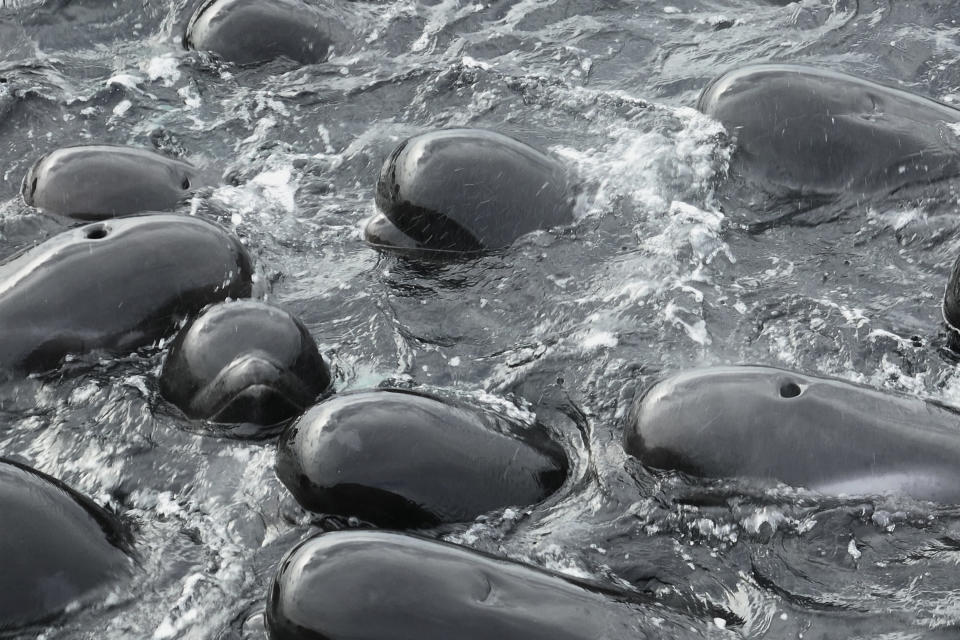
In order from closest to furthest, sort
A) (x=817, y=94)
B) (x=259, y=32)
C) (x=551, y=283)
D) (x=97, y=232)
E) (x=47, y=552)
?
(x=47, y=552) < (x=97, y=232) < (x=551, y=283) < (x=817, y=94) < (x=259, y=32)

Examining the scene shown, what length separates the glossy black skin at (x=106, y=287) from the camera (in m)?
5.61

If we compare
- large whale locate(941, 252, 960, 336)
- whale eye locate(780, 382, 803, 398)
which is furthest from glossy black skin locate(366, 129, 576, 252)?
whale eye locate(780, 382, 803, 398)

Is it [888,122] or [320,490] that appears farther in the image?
[888,122]

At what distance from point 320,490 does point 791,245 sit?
125 inches

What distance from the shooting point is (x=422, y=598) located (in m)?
3.80

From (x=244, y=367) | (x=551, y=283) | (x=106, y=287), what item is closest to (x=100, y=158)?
(x=106, y=287)

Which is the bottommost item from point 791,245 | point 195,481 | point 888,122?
point 195,481

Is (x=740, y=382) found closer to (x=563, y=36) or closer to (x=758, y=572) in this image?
(x=758, y=572)

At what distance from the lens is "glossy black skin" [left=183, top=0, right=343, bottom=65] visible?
841cm

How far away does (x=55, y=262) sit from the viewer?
567cm

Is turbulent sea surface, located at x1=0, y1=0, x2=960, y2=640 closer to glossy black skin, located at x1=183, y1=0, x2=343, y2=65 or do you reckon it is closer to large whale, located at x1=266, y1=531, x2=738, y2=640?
glossy black skin, located at x1=183, y1=0, x2=343, y2=65

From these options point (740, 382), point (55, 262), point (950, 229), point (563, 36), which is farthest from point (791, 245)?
point (55, 262)

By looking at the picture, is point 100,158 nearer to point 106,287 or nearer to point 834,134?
point 106,287

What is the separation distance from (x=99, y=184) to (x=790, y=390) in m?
4.01
